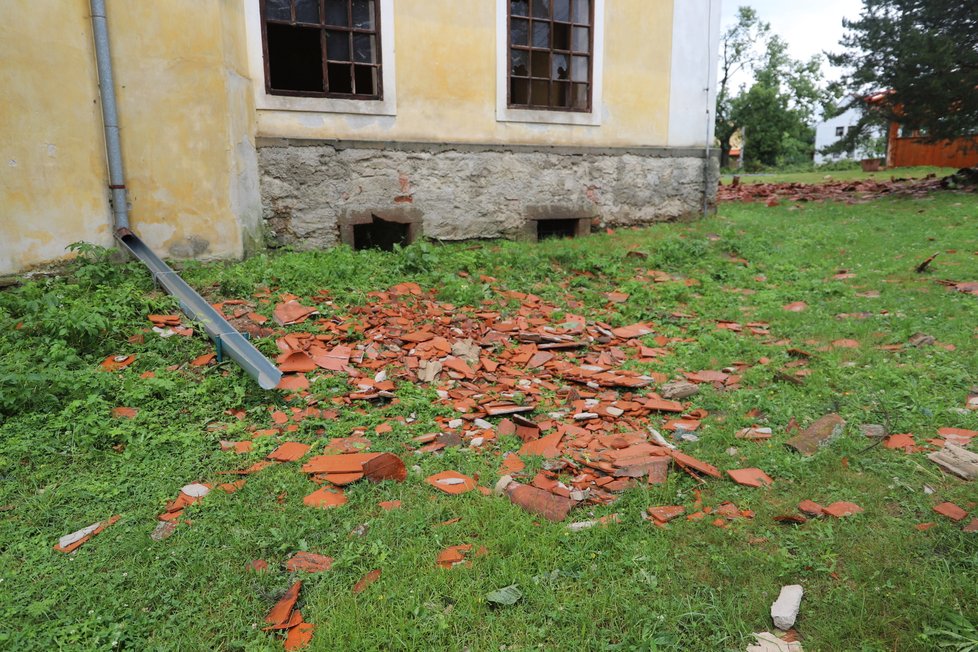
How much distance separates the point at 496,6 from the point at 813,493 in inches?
281

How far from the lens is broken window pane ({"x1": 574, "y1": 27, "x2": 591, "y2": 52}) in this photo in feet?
29.0

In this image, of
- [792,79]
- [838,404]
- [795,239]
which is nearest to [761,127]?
[792,79]

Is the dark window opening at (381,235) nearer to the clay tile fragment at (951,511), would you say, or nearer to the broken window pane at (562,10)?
the broken window pane at (562,10)

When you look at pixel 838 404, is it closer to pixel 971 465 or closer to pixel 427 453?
pixel 971 465

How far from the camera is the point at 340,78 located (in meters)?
7.39

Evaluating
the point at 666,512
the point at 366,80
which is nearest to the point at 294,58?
the point at 366,80

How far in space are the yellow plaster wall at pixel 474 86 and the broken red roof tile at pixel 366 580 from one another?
18.7 ft

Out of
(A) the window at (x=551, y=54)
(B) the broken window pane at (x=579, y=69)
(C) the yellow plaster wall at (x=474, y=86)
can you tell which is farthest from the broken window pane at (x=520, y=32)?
(B) the broken window pane at (x=579, y=69)

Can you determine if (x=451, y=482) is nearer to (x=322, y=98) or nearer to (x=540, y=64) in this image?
(x=322, y=98)

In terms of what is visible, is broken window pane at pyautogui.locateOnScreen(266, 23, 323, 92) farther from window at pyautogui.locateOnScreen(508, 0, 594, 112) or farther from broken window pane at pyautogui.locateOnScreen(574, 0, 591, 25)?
broken window pane at pyautogui.locateOnScreen(574, 0, 591, 25)

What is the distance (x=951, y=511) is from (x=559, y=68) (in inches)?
299

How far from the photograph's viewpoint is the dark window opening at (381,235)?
7988mm

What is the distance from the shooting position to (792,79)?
42531mm

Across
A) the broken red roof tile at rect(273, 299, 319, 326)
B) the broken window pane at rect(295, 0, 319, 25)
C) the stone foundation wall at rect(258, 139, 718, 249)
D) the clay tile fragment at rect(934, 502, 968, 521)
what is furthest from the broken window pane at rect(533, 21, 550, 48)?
the clay tile fragment at rect(934, 502, 968, 521)
